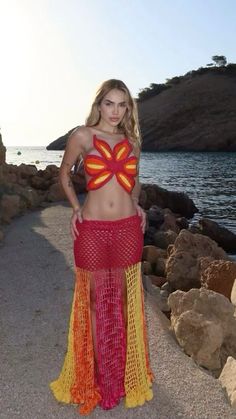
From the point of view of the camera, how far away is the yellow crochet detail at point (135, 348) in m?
4.34

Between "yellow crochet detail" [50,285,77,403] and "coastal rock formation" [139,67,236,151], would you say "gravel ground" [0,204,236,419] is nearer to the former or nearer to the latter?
"yellow crochet detail" [50,285,77,403]

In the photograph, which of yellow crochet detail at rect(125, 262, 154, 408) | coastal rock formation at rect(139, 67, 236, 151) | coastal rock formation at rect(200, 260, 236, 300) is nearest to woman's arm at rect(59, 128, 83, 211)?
yellow crochet detail at rect(125, 262, 154, 408)

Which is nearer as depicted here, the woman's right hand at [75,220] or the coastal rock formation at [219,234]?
the woman's right hand at [75,220]

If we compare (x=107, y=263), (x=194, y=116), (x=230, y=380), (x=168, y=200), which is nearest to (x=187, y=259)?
(x=230, y=380)

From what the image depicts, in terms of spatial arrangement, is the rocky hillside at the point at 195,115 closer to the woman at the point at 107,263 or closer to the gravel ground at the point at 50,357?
the gravel ground at the point at 50,357

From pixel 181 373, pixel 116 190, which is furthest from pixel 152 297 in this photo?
pixel 116 190

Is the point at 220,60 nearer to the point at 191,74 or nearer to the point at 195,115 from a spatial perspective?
the point at 191,74

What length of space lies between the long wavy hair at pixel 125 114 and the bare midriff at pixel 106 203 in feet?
1.46

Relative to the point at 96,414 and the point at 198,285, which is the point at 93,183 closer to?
the point at 96,414

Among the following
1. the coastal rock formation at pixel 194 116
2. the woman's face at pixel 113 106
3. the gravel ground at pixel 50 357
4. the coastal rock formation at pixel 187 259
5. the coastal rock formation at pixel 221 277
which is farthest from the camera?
the coastal rock formation at pixel 194 116

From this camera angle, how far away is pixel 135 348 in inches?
173

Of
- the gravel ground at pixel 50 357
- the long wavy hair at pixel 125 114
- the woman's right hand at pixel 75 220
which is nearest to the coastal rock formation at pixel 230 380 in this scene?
the gravel ground at pixel 50 357

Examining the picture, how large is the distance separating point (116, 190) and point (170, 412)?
199cm

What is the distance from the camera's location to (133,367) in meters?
4.41
